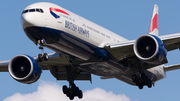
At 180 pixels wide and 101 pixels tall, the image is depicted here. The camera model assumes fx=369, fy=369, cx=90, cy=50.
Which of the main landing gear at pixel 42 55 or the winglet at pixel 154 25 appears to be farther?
the winglet at pixel 154 25

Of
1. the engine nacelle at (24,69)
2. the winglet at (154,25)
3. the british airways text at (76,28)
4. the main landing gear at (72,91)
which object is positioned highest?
the winglet at (154,25)

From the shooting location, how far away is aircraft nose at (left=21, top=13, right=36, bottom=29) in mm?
26250

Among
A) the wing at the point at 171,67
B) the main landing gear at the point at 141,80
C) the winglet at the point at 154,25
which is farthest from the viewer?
the winglet at the point at 154,25

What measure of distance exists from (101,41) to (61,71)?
7876mm

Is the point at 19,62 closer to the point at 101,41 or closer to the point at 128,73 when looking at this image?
the point at 101,41

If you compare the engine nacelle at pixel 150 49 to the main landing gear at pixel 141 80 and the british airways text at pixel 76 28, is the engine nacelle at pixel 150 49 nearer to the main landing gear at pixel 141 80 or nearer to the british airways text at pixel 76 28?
the main landing gear at pixel 141 80

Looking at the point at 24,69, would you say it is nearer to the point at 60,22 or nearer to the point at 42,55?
the point at 42,55

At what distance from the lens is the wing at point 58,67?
3328cm

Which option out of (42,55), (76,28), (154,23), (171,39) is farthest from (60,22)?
(154,23)

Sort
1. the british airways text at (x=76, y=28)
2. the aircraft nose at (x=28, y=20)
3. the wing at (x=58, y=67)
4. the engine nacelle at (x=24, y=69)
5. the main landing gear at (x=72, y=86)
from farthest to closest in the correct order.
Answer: the main landing gear at (x=72, y=86)
the wing at (x=58, y=67)
the engine nacelle at (x=24, y=69)
the british airways text at (x=76, y=28)
the aircraft nose at (x=28, y=20)

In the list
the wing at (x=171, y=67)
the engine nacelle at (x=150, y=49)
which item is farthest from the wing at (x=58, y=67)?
the wing at (x=171, y=67)

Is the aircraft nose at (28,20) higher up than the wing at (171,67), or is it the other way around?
the aircraft nose at (28,20)

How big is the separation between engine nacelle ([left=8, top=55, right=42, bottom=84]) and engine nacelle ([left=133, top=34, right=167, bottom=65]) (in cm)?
889

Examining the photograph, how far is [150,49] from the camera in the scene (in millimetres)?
29453
